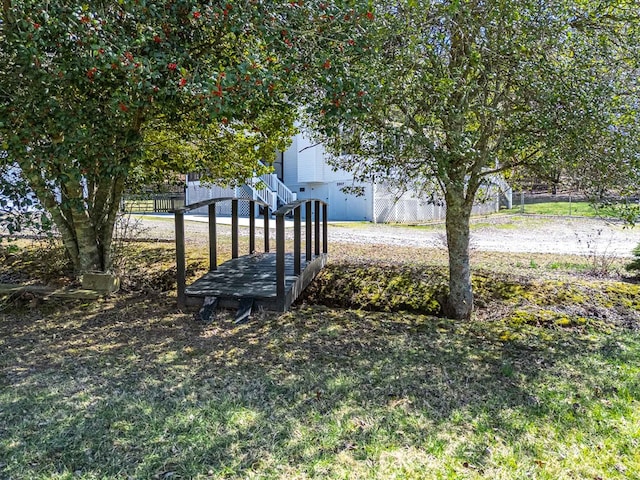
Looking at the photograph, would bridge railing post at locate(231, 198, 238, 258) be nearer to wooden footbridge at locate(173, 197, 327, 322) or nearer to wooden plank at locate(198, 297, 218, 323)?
wooden footbridge at locate(173, 197, 327, 322)

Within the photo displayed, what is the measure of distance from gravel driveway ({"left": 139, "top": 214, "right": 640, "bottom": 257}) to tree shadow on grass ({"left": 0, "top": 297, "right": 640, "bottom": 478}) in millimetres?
4176

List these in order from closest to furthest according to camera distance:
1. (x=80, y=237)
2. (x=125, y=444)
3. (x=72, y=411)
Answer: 1. (x=125, y=444)
2. (x=72, y=411)
3. (x=80, y=237)

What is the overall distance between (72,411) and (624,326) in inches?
215

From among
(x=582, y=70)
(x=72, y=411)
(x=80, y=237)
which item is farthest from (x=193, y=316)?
(x=582, y=70)

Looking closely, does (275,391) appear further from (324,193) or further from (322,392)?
(324,193)

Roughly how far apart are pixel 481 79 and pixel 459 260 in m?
2.02

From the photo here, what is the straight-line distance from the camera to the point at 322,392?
322 cm

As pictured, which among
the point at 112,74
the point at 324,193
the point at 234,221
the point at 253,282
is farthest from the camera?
the point at 324,193

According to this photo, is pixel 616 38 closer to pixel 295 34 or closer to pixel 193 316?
pixel 295 34

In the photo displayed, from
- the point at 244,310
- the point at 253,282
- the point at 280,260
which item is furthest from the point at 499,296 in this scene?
the point at 244,310

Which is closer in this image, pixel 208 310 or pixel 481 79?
pixel 481 79

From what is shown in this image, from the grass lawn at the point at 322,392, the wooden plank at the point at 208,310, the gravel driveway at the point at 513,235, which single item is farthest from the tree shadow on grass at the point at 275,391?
the gravel driveway at the point at 513,235

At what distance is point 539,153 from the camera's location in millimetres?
4711

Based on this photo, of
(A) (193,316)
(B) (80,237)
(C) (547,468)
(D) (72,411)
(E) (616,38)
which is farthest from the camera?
(B) (80,237)
